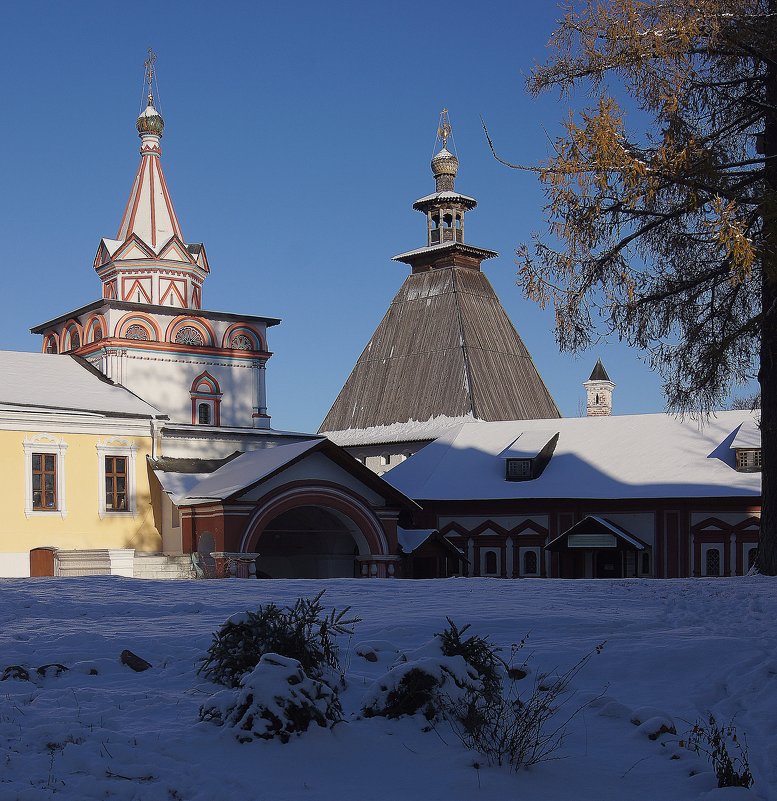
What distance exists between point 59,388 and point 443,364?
21673mm

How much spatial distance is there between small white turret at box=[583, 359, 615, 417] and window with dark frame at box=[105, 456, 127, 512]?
152 feet

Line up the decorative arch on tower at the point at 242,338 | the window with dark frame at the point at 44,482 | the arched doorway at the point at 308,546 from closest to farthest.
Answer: the window with dark frame at the point at 44,482 < the arched doorway at the point at 308,546 < the decorative arch on tower at the point at 242,338

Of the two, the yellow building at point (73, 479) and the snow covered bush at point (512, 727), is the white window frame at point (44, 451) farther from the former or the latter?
the snow covered bush at point (512, 727)

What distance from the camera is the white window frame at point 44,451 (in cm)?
3150

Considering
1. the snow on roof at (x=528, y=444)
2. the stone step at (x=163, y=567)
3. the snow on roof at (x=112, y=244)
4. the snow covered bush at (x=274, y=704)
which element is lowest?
the stone step at (x=163, y=567)

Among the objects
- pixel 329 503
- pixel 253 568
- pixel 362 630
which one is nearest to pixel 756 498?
pixel 329 503

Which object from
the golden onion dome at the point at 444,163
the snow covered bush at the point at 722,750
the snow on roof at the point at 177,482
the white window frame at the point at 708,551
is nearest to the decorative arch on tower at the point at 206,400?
the snow on roof at the point at 177,482

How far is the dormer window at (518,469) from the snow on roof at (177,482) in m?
11.2

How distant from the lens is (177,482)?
109 feet

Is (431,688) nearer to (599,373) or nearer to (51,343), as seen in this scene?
(51,343)

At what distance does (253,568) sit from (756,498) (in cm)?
1550

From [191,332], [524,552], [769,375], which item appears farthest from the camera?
[191,332]

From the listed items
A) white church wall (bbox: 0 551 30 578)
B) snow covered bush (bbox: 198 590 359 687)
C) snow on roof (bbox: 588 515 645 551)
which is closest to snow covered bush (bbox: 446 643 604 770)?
snow covered bush (bbox: 198 590 359 687)

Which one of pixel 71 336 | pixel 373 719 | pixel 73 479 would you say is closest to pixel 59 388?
pixel 73 479
